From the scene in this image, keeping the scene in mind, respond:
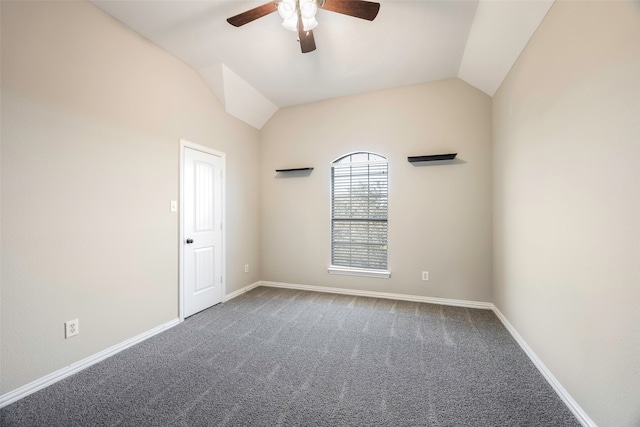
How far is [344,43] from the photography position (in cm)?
266

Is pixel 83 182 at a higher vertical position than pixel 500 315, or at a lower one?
higher

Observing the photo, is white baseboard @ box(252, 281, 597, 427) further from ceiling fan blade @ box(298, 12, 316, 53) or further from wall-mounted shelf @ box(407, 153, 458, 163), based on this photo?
ceiling fan blade @ box(298, 12, 316, 53)

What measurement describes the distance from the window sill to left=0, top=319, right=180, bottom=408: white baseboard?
91.4 inches

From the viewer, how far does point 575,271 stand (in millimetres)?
1594

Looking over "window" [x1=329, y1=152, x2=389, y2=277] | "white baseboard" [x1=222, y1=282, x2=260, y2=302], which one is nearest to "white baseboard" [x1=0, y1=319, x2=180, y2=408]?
"white baseboard" [x1=222, y1=282, x2=260, y2=302]

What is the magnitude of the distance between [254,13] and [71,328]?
287cm

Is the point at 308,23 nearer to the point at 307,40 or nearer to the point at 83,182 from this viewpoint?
the point at 307,40

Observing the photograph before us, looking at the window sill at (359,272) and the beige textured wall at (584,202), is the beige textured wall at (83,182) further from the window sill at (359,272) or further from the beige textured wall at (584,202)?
the beige textured wall at (584,202)

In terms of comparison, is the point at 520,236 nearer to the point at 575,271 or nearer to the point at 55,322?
the point at 575,271

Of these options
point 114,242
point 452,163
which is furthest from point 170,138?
point 452,163

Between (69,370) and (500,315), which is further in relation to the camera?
(500,315)

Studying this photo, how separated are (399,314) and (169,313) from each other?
2.67 metres

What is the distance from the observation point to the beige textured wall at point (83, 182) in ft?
5.61

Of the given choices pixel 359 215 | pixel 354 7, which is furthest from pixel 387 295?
pixel 354 7
